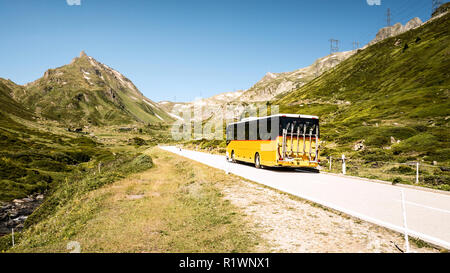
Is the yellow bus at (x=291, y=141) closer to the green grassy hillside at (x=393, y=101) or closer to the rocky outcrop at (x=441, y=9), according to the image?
the green grassy hillside at (x=393, y=101)

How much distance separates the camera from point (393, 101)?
6531 cm

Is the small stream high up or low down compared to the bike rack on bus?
down

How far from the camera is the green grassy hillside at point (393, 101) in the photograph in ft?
109

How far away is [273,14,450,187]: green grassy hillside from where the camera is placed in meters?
33.3

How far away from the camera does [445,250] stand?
5.96 meters

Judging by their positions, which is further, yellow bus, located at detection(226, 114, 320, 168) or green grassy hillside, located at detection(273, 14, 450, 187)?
green grassy hillside, located at detection(273, 14, 450, 187)

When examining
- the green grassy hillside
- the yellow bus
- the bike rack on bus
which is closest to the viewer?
the bike rack on bus

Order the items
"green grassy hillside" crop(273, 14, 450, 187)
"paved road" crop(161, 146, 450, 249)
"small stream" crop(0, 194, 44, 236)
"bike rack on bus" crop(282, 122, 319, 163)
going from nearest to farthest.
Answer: "paved road" crop(161, 146, 450, 249) < "bike rack on bus" crop(282, 122, 319, 163) < "small stream" crop(0, 194, 44, 236) < "green grassy hillside" crop(273, 14, 450, 187)

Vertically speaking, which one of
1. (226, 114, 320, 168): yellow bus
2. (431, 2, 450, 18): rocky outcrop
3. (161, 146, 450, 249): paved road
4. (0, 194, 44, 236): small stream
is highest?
(431, 2, 450, 18): rocky outcrop

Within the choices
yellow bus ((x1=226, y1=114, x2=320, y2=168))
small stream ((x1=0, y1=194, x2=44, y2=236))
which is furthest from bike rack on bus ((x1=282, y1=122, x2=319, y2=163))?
small stream ((x1=0, y1=194, x2=44, y2=236))

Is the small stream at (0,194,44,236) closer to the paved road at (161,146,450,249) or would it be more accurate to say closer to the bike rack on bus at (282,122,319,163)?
the bike rack on bus at (282,122,319,163)

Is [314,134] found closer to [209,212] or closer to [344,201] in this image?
[344,201]

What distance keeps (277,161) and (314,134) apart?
3.69 metres
